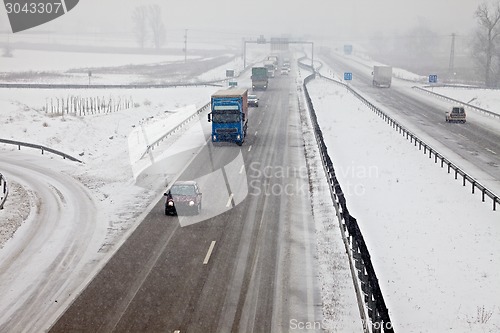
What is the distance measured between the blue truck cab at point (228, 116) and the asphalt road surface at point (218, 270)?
1083 cm

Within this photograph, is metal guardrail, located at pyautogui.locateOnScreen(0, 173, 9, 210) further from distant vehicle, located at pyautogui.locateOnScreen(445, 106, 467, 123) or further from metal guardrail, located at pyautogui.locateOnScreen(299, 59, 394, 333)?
distant vehicle, located at pyautogui.locateOnScreen(445, 106, 467, 123)

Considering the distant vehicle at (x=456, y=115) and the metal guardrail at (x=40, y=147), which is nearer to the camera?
the metal guardrail at (x=40, y=147)

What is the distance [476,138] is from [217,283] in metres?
38.8

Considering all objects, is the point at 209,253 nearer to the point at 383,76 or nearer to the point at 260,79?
the point at 260,79

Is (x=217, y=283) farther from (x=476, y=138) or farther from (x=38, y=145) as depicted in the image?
(x=476, y=138)

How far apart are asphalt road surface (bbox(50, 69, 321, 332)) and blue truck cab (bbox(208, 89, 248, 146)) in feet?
35.5

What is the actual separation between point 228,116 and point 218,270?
84.6ft

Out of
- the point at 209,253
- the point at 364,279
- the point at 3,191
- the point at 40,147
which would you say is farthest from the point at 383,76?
the point at 364,279

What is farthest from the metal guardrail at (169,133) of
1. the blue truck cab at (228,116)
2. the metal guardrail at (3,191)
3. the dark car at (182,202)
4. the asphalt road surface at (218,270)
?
the dark car at (182,202)

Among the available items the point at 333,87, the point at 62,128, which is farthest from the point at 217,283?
the point at 333,87

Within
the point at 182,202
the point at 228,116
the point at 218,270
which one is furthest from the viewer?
the point at 228,116

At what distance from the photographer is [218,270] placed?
64.1 ft

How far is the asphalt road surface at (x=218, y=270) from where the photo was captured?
16.0 m

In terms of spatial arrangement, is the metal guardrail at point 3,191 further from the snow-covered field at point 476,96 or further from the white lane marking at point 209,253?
the snow-covered field at point 476,96
